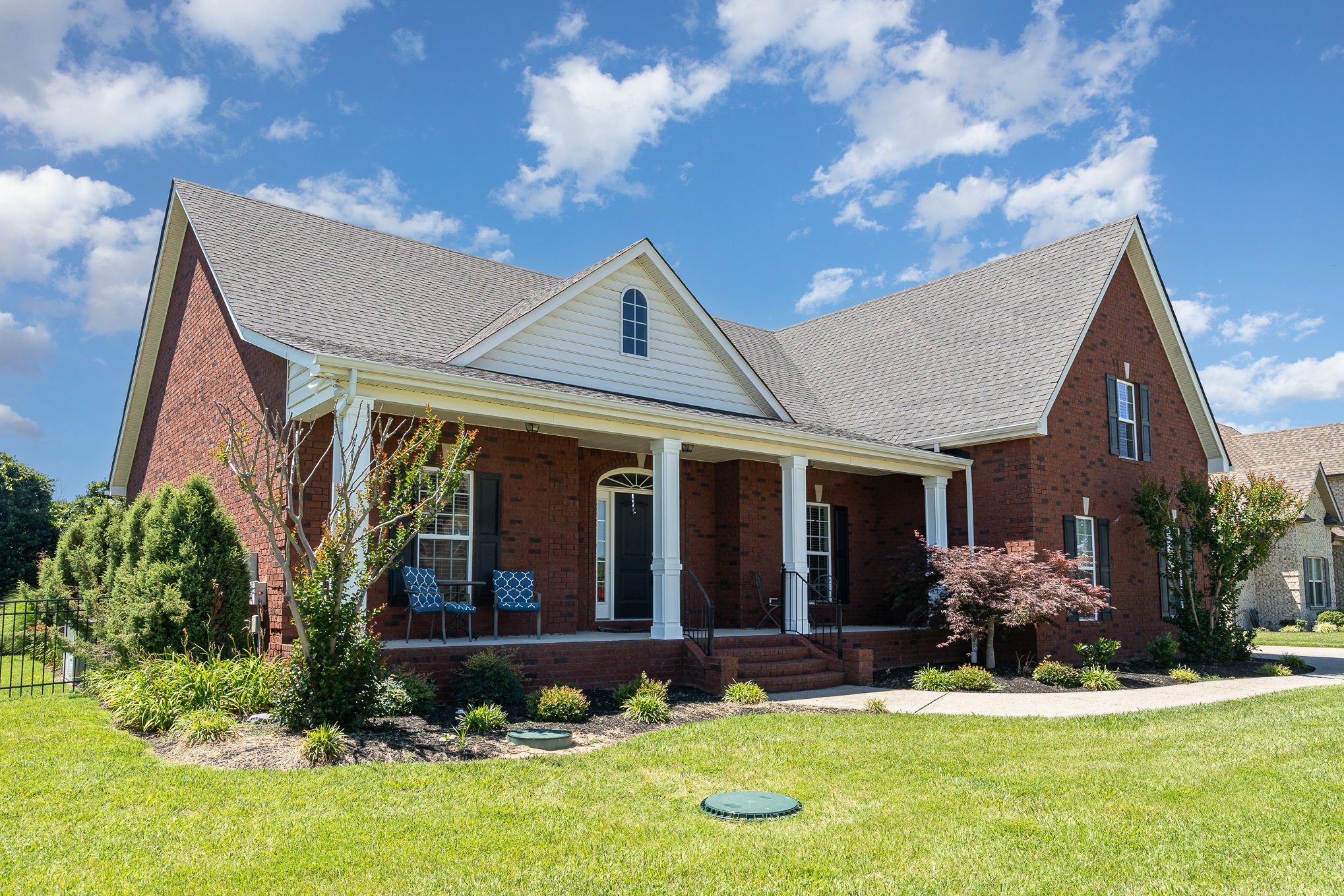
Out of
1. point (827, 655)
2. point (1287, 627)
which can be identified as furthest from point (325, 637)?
point (1287, 627)

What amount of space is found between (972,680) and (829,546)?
4.45m

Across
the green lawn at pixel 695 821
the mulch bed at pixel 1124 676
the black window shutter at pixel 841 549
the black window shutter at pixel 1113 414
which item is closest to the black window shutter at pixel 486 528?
the green lawn at pixel 695 821

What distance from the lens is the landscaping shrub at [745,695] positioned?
10.2m

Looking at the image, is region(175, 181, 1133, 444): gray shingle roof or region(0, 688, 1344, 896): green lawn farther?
region(175, 181, 1133, 444): gray shingle roof

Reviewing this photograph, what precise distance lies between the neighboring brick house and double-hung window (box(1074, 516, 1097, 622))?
15.1m

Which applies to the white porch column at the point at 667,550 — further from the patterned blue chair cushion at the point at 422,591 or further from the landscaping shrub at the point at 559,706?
the patterned blue chair cushion at the point at 422,591

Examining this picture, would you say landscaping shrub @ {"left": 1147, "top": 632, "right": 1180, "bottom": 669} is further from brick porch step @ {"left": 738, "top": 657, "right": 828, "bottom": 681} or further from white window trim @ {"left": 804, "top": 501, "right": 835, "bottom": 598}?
brick porch step @ {"left": 738, "top": 657, "right": 828, "bottom": 681}

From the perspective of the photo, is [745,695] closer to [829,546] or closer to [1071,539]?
[829,546]

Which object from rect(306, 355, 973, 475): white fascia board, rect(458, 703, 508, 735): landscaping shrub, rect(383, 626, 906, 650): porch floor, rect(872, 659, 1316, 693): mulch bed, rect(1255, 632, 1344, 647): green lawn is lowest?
rect(1255, 632, 1344, 647): green lawn

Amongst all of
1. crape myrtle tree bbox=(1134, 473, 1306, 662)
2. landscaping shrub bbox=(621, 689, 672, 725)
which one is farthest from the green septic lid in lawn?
crape myrtle tree bbox=(1134, 473, 1306, 662)

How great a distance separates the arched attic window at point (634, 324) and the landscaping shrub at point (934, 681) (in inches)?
235

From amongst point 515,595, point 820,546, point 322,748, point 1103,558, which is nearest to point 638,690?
Answer: point 515,595

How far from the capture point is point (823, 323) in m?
21.6

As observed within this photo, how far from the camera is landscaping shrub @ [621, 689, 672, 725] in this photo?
905 cm
